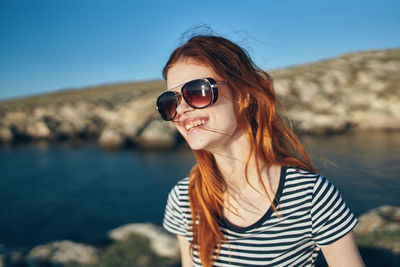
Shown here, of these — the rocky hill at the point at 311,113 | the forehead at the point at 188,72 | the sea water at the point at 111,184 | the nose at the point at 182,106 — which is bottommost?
the sea water at the point at 111,184

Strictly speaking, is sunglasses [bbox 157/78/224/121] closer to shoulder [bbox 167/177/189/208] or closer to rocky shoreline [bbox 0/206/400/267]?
shoulder [bbox 167/177/189/208]

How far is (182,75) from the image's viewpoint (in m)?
1.57

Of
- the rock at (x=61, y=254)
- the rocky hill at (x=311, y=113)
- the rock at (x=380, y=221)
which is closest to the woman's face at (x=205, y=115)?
the rock at (x=380, y=221)

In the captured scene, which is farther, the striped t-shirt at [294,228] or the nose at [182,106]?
the nose at [182,106]

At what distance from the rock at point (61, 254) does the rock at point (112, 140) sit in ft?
58.7

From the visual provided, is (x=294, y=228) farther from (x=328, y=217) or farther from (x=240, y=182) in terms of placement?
(x=240, y=182)

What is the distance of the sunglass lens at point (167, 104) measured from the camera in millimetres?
1631

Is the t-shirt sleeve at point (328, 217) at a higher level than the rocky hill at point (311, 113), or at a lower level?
higher

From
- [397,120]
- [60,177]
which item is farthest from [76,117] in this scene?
[397,120]

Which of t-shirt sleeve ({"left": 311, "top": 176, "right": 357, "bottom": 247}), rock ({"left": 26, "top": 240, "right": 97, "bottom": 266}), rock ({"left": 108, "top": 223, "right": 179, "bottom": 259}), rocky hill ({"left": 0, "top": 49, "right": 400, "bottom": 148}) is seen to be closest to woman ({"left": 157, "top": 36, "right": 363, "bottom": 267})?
t-shirt sleeve ({"left": 311, "top": 176, "right": 357, "bottom": 247})

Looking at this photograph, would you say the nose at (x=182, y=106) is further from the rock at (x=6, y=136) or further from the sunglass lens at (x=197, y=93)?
the rock at (x=6, y=136)

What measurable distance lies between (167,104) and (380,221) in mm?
5907

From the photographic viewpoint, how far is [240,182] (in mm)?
1762

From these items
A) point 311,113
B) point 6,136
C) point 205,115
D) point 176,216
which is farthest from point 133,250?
point 6,136
